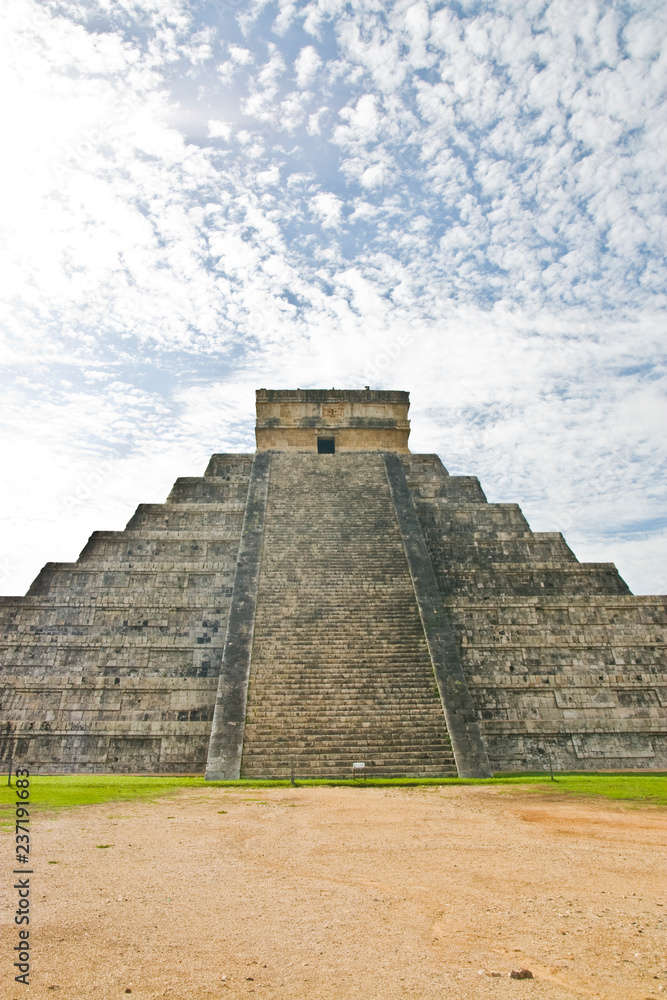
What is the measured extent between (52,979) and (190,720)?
9040 mm

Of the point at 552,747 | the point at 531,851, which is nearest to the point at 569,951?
the point at 531,851

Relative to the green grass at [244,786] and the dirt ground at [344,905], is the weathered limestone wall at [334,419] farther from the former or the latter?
the dirt ground at [344,905]

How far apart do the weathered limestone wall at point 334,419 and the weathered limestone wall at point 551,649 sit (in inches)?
257

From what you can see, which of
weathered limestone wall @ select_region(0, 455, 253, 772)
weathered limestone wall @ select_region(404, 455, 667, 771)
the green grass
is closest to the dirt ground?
the green grass

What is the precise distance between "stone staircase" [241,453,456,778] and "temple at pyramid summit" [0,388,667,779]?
0.04 m

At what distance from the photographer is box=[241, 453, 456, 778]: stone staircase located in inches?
396

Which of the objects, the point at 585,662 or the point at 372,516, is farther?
the point at 372,516

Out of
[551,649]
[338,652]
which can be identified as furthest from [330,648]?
[551,649]

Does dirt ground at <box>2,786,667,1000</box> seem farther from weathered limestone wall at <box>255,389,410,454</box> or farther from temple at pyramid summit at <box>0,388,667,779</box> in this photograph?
weathered limestone wall at <box>255,389,410,454</box>

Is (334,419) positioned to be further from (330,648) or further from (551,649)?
(551,649)

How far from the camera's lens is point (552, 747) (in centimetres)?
1154

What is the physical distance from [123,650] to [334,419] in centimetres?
1270

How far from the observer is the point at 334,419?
2269 centimetres

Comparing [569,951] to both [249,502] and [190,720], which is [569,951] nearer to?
[190,720]
